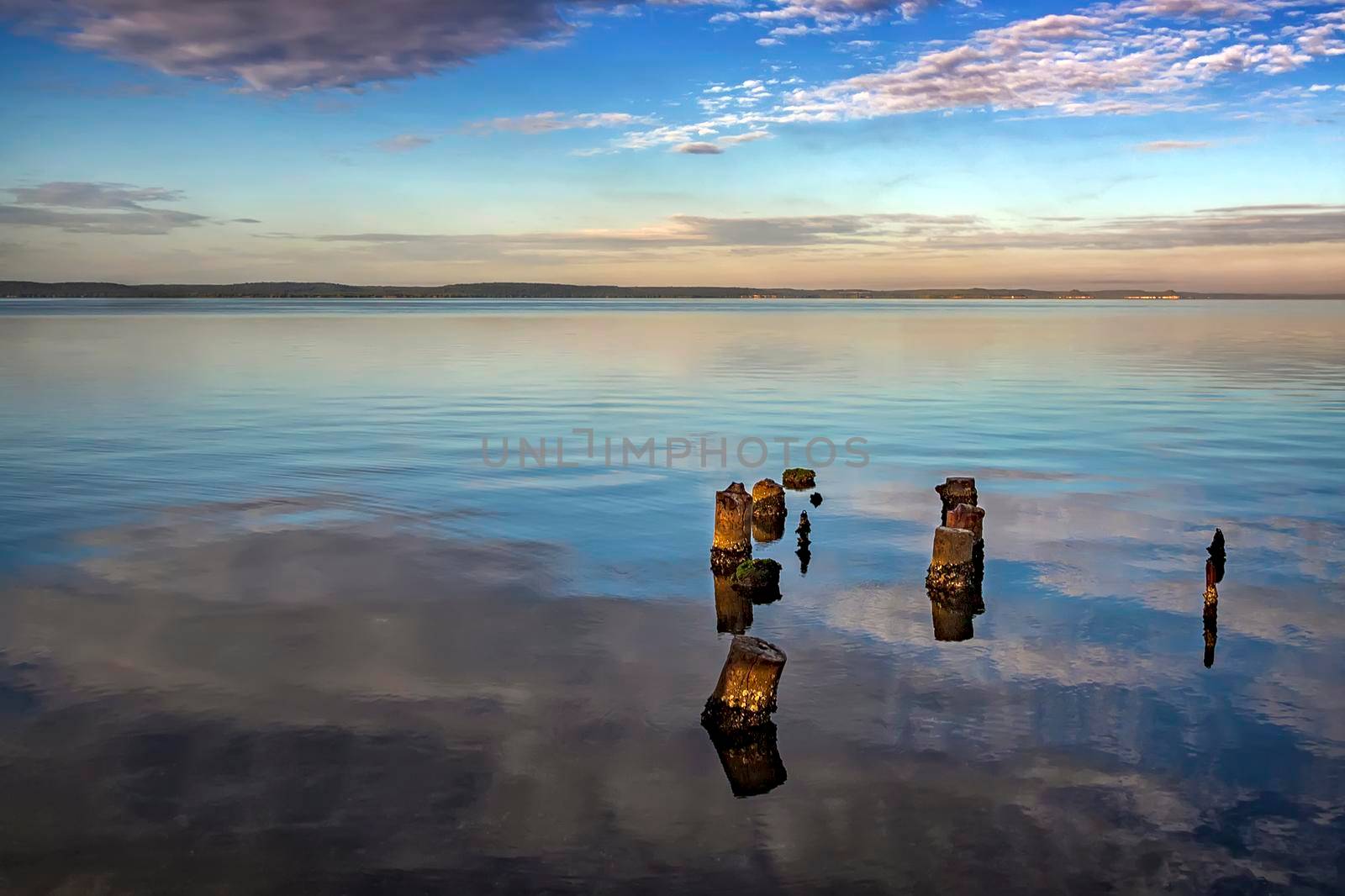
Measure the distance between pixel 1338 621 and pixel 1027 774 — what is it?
7.89m

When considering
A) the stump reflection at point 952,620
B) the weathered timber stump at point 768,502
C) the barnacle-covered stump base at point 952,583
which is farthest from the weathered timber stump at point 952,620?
the weathered timber stump at point 768,502

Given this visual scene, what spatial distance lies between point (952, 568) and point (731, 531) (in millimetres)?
A: 3972

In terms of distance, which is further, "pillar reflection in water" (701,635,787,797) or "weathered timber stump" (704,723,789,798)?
"pillar reflection in water" (701,635,787,797)

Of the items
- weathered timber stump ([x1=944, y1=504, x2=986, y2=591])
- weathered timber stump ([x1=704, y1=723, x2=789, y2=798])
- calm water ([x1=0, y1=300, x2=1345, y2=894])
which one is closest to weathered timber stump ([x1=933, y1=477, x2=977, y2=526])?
calm water ([x1=0, y1=300, x2=1345, y2=894])

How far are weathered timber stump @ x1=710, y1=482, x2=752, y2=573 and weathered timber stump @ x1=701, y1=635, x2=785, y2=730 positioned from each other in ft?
20.5

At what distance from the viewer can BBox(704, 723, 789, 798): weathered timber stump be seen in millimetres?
10844

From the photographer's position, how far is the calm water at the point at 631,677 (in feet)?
31.5

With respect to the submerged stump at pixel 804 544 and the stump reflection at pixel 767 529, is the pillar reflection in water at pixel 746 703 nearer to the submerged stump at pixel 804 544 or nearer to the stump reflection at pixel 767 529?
the submerged stump at pixel 804 544

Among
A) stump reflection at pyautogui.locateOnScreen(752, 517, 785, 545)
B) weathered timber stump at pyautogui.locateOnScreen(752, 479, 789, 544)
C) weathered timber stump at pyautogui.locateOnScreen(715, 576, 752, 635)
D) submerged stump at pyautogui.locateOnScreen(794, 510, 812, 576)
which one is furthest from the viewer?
weathered timber stump at pyautogui.locateOnScreen(752, 479, 789, 544)

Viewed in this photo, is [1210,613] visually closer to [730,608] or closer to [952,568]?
[952,568]

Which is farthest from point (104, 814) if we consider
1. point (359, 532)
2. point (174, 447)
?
point (174, 447)

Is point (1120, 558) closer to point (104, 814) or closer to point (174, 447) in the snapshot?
point (104, 814)

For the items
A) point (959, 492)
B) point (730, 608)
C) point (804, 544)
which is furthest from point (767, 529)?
point (730, 608)

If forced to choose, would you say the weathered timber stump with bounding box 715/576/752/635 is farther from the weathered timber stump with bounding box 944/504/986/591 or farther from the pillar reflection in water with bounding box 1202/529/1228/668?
the pillar reflection in water with bounding box 1202/529/1228/668
